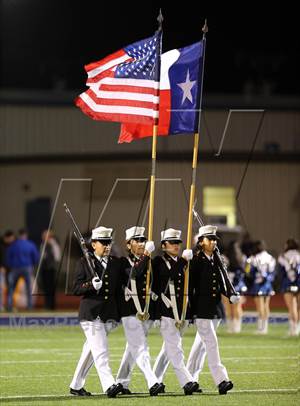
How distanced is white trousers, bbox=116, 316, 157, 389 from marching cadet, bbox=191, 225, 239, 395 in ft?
2.08

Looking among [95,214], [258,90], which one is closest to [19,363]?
[95,214]

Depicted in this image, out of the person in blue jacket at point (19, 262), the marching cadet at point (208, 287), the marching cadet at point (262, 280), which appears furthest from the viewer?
the person in blue jacket at point (19, 262)

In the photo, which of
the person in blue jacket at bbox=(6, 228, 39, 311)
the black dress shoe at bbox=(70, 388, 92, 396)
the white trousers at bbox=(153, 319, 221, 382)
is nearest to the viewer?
the black dress shoe at bbox=(70, 388, 92, 396)

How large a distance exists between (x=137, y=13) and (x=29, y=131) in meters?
9.52

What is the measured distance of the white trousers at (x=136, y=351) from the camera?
1592cm

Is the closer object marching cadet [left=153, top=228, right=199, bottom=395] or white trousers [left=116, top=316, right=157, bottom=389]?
white trousers [left=116, top=316, right=157, bottom=389]

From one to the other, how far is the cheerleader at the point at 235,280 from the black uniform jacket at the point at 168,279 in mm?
10285

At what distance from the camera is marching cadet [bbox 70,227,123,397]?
1590cm

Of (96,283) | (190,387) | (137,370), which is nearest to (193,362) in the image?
(190,387)

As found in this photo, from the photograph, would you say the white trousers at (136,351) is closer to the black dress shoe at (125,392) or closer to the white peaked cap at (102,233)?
the black dress shoe at (125,392)

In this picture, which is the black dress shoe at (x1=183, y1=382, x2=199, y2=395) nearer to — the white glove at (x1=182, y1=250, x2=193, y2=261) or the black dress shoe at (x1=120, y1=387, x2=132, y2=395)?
the black dress shoe at (x1=120, y1=387, x2=132, y2=395)

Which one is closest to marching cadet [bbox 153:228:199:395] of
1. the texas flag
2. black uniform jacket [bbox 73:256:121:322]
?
black uniform jacket [bbox 73:256:121:322]

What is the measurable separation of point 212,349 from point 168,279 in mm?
935

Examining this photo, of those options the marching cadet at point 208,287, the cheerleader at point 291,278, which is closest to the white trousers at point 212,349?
the marching cadet at point 208,287
